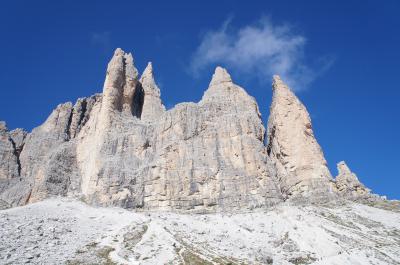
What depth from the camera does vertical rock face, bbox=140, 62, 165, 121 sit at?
354 feet

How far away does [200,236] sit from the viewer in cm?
6888

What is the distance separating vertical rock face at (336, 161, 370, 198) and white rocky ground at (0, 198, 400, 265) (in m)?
3.82

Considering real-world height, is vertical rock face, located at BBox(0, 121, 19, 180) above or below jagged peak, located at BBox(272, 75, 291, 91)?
below

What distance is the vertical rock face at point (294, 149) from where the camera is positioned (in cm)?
8781

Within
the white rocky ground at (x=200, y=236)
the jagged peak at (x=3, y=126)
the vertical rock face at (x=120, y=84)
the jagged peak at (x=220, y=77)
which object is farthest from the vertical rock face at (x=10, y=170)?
the jagged peak at (x=220, y=77)

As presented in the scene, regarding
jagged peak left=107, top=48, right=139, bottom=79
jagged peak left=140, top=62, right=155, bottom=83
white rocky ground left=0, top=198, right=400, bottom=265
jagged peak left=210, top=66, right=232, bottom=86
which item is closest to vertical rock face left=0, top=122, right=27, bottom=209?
white rocky ground left=0, top=198, right=400, bottom=265

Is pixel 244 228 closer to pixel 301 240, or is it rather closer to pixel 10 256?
pixel 301 240

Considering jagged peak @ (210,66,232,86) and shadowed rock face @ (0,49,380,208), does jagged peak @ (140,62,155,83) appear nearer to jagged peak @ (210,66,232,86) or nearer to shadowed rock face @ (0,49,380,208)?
shadowed rock face @ (0,49,380,208)

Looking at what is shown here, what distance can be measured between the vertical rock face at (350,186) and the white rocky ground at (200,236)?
3.82 metres

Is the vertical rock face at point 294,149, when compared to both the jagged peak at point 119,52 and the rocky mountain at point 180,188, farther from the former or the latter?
the jagged peak at point 119,52

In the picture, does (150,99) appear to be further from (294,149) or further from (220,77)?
(294,149)

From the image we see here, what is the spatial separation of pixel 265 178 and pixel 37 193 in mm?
40137

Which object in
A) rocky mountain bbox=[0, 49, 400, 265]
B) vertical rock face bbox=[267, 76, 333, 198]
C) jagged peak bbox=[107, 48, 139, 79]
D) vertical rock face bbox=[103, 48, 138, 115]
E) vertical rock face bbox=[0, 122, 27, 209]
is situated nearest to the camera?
rocky mountain bbox=[0, 49, 400, 265]

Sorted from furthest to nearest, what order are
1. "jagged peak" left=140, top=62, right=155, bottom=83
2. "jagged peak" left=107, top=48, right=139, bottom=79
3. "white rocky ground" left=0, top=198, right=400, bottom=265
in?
"jagged peak" left=140, top=62, right=155, bottom=83
"jagged peak" left=107, top=48, right=139, bottom=79
"white rocky ground" left=0, top=198, right=400, bottom=265
